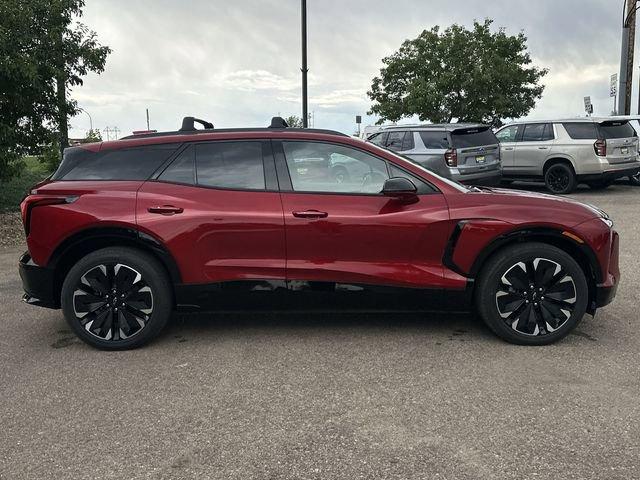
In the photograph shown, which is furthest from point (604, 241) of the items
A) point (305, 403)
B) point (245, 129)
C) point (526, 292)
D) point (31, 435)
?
point (31, 435)

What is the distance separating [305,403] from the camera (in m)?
3.46

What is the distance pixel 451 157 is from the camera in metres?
11.8

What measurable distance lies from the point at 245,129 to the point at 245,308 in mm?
1430

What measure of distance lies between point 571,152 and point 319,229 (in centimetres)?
1133

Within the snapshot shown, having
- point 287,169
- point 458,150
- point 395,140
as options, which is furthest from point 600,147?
point 287,169

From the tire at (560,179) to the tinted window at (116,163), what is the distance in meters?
11.7

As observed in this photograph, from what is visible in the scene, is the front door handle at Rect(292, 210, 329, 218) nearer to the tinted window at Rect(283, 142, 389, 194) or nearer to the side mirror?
the tinted window at Rect(283, 142, 389, 194)

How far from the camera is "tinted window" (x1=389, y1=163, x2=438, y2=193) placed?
439 centimetres

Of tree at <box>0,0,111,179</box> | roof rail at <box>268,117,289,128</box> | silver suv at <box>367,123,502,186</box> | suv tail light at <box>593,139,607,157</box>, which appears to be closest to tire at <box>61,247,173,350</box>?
roof rail at <box>268,117,289,128</box>

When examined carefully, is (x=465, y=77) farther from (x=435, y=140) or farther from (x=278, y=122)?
(x=278, y=122)

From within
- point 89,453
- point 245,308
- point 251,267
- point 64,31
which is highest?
point 64,31

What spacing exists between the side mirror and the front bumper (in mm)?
2576

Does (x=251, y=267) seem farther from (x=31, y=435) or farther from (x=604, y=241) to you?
(x=604, y=241)

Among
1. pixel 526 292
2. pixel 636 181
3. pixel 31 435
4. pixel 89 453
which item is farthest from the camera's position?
pixel 636 181
